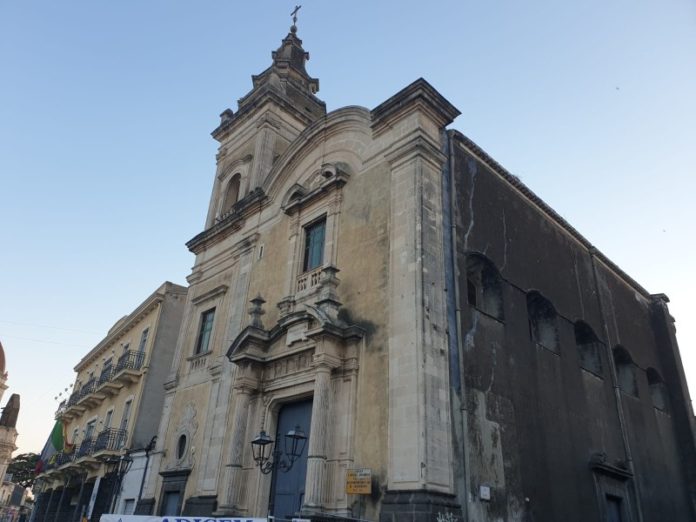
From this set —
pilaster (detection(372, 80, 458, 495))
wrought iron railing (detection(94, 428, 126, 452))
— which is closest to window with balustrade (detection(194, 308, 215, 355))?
wrought iron railing (detection(94, 428, 126, 452))

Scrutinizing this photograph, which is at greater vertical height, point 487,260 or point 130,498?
point 487,260

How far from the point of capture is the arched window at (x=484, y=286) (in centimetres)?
1205

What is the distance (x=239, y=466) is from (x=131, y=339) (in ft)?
50.9

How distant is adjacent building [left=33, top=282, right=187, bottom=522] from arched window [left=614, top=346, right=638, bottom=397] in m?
14.2

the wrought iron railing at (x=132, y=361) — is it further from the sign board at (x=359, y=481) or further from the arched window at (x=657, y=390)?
the arched window at (x=657, y=390)

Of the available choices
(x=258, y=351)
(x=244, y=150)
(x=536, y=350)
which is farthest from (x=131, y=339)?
(x=536, y=350)

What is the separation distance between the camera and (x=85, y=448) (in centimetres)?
2444

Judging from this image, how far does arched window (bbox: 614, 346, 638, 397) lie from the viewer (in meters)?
16.7

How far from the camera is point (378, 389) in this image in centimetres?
1020

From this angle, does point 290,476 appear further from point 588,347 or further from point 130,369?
point 130,369

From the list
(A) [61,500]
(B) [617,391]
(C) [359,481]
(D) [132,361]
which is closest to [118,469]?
(D) [132,361]

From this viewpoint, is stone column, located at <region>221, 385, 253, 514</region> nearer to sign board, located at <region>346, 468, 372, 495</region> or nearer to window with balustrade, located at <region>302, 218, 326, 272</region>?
window with balustrade, located at <region>302, 218, 326, 272</region>

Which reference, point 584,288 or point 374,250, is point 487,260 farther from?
point 584,288

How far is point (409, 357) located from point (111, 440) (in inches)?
647
